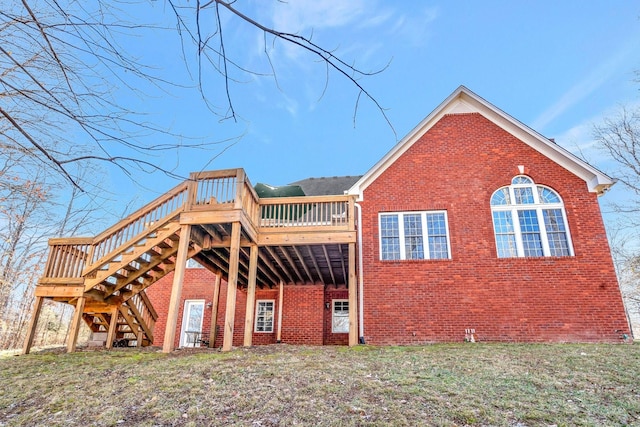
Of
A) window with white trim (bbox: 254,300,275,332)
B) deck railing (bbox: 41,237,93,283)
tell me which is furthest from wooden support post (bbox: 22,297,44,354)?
window with white trim (bbox: 254,300,275,332)

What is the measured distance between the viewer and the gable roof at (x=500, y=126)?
9.94m

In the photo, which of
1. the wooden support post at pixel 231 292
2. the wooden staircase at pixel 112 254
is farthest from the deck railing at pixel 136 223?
the wooden support post at pixel 231 292

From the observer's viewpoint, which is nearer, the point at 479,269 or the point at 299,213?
the point at 479,269

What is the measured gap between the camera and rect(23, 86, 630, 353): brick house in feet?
27.9

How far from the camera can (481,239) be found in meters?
9.91

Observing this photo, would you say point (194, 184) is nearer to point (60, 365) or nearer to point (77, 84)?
point (60, 365)

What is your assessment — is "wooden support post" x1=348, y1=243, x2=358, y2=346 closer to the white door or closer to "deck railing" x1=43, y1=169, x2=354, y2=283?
"deck railing" x1=43, y1=169, x2=354, y2=283

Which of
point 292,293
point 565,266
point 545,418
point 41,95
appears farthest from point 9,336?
point 565,266

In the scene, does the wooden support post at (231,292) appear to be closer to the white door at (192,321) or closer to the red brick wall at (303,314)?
the red brick wall at (303,314)

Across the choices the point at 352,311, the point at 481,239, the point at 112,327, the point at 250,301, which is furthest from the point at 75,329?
the point at 481,239

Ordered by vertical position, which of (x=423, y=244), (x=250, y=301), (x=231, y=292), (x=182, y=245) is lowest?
(x=250, y=301)

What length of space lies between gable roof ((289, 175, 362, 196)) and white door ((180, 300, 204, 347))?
6.49 m

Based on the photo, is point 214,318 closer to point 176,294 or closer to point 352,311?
point 176,294

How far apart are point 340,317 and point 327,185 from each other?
6.09 m
